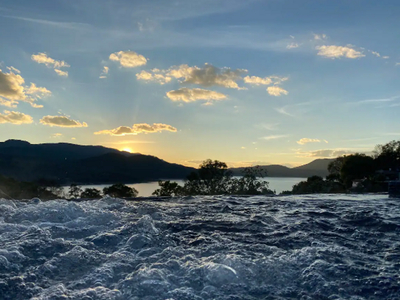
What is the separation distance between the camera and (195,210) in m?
6.75

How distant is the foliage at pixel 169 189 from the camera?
1182cm

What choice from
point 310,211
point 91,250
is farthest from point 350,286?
point 310,211

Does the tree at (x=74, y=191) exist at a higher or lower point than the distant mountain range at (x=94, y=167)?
lower

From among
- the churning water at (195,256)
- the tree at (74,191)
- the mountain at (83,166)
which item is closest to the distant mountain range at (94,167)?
the mountain at (83,166)

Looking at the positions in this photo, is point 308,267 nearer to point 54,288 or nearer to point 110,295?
point 110,295

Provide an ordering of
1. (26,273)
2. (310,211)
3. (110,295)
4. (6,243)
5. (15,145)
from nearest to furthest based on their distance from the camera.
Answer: (110,295) → (26,273) → (6,243) → (310,211) → (15,145)

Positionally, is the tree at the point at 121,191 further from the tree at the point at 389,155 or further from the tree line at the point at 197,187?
the tree at the point at 389,155

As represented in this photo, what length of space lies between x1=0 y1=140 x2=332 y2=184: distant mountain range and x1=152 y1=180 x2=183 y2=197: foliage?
1.68 metres

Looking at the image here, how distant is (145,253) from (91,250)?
0.73 m

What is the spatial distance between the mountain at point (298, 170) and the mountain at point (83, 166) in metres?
3.98

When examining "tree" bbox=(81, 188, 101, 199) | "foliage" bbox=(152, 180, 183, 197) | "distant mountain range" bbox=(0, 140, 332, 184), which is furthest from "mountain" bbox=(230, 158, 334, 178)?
"tree" bbox=(81, 188, 101, 199)

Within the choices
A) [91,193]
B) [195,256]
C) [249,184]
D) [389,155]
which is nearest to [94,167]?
[91,193]

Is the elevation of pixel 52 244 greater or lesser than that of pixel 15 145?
lesser

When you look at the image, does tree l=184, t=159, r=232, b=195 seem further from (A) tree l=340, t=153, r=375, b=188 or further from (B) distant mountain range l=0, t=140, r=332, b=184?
(A) tree l=340, t=153, r=375, b=188
